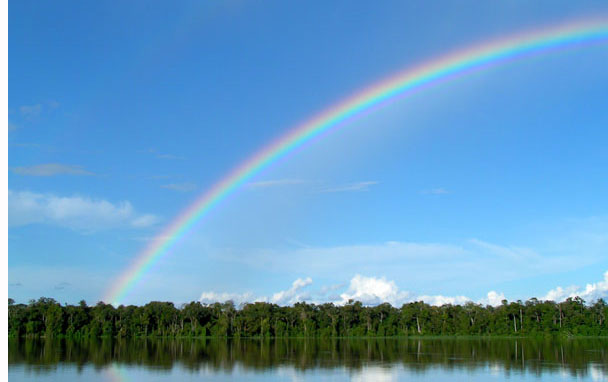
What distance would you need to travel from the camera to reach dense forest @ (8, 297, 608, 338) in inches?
4387

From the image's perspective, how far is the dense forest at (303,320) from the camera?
11144 centimetres

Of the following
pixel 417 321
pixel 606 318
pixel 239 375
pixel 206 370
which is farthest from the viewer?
pixel 417 321

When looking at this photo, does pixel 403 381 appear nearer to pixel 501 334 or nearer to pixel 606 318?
pixel 501 334

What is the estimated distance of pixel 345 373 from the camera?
1470 inches

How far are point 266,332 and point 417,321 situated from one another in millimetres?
32953

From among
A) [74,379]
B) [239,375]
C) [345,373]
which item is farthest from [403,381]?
[74,379]

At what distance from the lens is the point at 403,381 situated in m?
33.4

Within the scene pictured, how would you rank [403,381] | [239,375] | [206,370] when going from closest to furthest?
1. [403,381]
2. [239,375]
3. [206,370]

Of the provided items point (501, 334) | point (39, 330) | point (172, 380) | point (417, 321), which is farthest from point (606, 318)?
point (39, 330)

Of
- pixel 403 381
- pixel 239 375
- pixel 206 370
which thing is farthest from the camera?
pixel 206 370

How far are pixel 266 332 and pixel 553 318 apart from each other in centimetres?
5903

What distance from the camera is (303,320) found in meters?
119

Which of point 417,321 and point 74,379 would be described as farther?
point 417,321

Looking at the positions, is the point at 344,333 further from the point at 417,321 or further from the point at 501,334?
the point at 501,334
